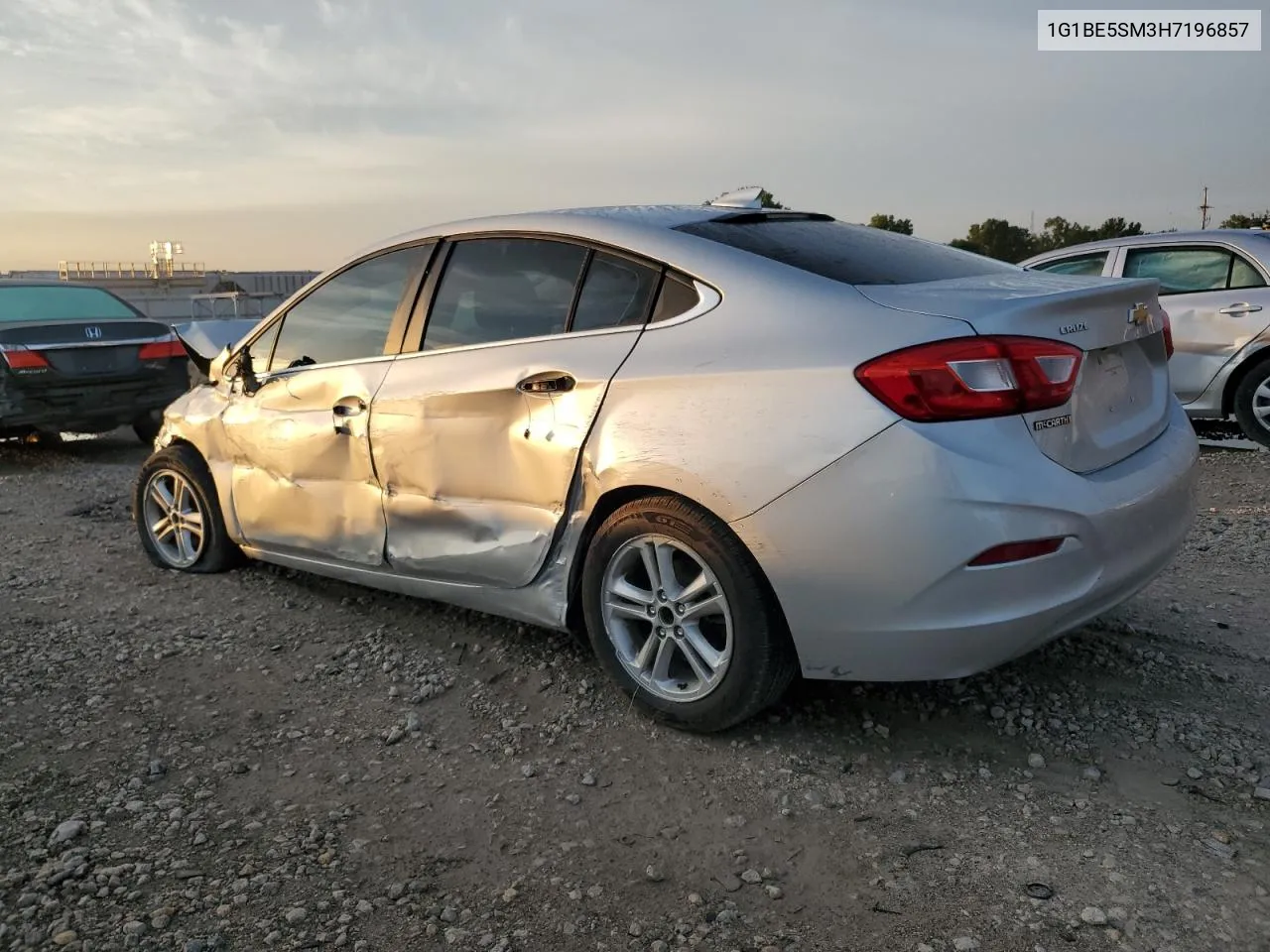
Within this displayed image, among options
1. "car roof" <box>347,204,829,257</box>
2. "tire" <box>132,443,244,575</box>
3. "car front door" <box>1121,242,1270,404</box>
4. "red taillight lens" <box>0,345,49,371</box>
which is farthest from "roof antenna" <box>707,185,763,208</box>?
"red taillight lens" <box>0,345,49,371</box>

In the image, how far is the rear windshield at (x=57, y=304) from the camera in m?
8.55

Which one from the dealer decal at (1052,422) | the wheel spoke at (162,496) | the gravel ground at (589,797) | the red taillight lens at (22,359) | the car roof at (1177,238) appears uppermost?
the car roof at (1177,238)

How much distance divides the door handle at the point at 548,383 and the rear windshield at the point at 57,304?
6756mm

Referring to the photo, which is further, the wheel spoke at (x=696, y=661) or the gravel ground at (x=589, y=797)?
the wheel spoke at (x=696, y=661)

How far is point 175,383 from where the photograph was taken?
902 cm

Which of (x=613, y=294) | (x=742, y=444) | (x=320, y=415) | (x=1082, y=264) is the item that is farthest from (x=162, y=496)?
(x=1082, y=264)

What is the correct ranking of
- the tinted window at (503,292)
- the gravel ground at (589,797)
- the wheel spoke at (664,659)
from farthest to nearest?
the tinted window at (503,292), the wheel spoke at (664,659), the gravel ground at (589,797)

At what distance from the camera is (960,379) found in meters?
2.66

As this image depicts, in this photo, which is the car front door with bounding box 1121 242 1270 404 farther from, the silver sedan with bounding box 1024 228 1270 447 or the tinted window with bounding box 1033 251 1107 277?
the tinted window with bounding box 1033 251 1107 277

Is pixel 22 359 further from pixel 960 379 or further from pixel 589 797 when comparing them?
pixel 960 379

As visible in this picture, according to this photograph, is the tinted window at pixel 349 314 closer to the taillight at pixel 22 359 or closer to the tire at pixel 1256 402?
the taillight at pixel 22 359

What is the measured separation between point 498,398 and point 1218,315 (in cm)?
630

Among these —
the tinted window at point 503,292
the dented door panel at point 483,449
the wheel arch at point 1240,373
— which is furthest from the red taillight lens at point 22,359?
the wheel arch at point 1240,373

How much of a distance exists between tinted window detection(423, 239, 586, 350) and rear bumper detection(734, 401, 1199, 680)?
1093mm
